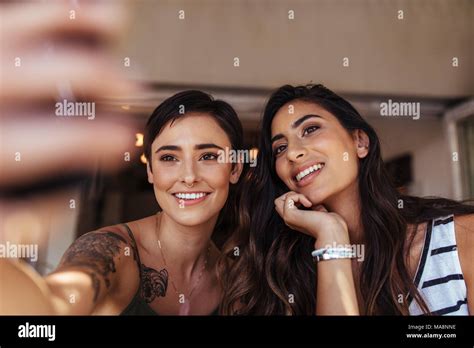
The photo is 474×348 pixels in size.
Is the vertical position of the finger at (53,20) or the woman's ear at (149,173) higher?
the finger at (53,20)

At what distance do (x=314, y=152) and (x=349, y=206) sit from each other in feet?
1.12

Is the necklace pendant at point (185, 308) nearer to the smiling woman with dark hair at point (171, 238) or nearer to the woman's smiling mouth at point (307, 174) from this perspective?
the smiling woman with dark hair at point (171, 238)

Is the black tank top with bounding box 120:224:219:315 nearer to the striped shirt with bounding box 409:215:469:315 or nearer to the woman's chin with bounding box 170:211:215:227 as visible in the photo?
the woman's chin with bounding box 170:211:215:227

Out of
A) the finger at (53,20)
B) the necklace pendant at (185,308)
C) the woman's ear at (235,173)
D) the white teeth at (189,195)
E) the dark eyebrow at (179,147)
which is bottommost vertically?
the necklace pendant at (185,308)

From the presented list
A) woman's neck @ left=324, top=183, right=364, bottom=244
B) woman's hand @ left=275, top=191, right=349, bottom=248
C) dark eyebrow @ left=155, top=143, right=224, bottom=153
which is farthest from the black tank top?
woman's neck @ left=324, top=183, right=364, bottom=244

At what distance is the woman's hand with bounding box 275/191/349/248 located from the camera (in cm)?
273

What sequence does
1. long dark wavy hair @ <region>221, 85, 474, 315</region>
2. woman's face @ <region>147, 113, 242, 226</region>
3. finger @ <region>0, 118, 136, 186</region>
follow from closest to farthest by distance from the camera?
long dark wavy hair @ <region>221, 85, 474, 315</region>
woman's face @ <region>147, 113, 242, 226</region>
finger @ <region>0, 118, 136, 186</region>

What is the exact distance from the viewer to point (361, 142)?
3.01 metres

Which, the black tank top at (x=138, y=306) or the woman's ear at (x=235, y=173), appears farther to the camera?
the woman's ear at (x=235, y=173)

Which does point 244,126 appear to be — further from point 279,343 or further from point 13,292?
point 13,292

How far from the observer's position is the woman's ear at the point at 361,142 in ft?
9.82

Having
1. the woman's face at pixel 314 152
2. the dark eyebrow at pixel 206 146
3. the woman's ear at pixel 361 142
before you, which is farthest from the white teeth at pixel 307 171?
the dark eyebrow at pixel 206 146

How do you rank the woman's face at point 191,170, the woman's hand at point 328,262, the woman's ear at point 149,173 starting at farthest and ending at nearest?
the woman's ear at point 149,173 < the woman's face at point 191,170 < the woman's hand at point 328,262

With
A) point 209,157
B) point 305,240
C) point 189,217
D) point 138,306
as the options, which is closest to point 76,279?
point 138,306
